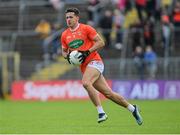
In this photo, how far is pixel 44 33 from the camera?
3425 cm

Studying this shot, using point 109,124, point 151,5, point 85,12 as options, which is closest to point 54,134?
point 109,124

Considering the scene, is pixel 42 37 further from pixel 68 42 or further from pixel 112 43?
pixel 68 42

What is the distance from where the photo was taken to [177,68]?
30031 millimetres

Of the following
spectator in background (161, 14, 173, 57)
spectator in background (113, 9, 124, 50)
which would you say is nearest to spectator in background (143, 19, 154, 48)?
spectator in background (161, 14, 173, 57)

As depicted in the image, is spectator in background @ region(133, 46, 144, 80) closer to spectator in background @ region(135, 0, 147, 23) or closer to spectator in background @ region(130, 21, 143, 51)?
spectator in background @ region(130, 21, 143, 51)

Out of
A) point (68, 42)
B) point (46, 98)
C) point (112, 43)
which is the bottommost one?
point (46, 98)

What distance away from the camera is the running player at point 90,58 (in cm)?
1574

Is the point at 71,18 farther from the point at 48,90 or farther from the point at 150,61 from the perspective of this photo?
the point at 48,90

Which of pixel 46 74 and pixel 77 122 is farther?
pixel 46 74

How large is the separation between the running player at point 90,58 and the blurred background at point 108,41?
1429 cm

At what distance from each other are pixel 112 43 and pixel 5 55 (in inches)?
195

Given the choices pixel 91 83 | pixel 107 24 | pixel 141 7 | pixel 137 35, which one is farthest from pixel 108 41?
pixel 91 83

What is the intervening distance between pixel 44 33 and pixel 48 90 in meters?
3.46

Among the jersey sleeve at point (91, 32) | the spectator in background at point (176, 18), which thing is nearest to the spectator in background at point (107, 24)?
the spectator in background at point (176, 18)
